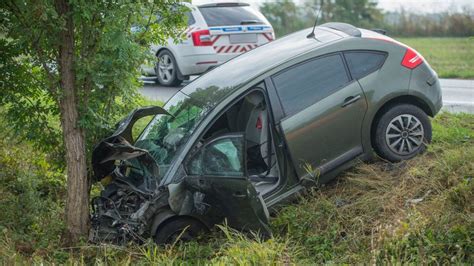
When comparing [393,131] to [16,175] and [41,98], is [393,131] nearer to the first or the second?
[41,98]

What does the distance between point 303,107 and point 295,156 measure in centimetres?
51

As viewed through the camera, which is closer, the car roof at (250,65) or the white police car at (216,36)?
the car roof at (250,65)

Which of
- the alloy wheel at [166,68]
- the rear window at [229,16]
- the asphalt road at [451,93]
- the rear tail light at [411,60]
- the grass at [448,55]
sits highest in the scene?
the rear window at [229,16]

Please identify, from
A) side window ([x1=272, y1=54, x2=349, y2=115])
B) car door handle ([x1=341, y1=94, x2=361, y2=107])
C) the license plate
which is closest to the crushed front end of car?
side window ([x1=272, y1=54, x2=349, y2=115])

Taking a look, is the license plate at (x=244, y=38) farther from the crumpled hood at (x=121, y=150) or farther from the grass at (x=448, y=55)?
the crumpled hood at (x=121, y=150)

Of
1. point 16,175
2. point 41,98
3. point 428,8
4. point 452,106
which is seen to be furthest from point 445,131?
point 428,8

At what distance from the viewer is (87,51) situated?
7.12 meters

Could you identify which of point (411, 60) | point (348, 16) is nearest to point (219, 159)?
point (411, 60)

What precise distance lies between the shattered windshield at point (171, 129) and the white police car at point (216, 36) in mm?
5876

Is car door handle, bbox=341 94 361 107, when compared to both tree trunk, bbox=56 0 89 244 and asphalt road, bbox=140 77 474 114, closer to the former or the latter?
tree trunk, bbox=56 0 89 244

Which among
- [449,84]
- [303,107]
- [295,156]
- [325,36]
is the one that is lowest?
[449,84]

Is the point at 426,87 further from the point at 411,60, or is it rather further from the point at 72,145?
the point at 72,145

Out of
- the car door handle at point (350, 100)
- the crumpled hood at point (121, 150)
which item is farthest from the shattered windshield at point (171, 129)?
the car door handle at point (350, 100)

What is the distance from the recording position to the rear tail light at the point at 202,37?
44.6ft
